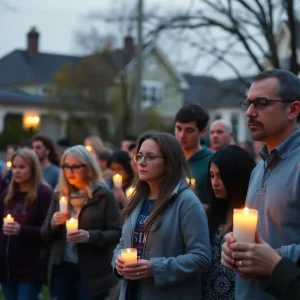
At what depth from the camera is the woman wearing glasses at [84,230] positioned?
21.7ft

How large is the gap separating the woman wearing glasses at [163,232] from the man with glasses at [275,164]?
36.0 inches

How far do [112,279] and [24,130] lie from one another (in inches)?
1261

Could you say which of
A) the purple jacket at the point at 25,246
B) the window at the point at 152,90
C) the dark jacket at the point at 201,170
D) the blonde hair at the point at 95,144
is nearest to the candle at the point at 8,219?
the purple jacket at the point at 25,246

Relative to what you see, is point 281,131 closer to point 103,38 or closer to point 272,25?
point 272,25

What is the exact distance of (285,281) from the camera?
2779 millimetres

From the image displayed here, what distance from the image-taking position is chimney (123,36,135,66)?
41284 millimetres

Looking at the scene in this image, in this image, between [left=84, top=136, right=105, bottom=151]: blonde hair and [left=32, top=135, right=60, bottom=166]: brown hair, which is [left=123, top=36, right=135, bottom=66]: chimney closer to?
[left=84, top=136, right=105, bottom=151]: blonde hair

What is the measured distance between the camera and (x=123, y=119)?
3797 centimetres

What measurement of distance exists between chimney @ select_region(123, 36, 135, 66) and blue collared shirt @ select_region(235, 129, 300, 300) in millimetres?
36829

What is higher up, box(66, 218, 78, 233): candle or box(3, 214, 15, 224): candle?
box(66, 218, 78, 233): candle

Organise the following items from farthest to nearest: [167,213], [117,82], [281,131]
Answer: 1. [117,82]
2. [167,213]
3. [281,131]

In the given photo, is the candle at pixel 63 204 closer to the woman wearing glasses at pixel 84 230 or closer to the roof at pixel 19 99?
the woman wearing glasses at pixel 84 230

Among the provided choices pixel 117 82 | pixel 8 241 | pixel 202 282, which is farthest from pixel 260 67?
pixel 117 82

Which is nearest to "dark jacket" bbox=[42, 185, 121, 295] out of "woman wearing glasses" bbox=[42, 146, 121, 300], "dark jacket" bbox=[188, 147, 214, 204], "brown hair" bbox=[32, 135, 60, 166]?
"woman wearing glasses" bbox=[42, 146, 121, 300]
